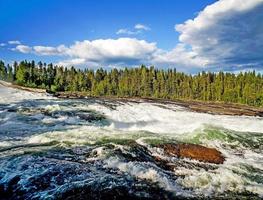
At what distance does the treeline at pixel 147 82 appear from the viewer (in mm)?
137375

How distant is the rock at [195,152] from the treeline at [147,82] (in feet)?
386

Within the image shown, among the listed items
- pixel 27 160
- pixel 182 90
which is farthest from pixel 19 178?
pixel 182 90

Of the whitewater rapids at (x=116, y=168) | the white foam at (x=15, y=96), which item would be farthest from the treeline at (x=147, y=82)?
the whitewater rapids at (x=116, y=168)

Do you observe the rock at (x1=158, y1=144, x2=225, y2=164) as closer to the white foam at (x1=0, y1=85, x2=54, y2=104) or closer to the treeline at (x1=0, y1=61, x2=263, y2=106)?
the white foam at (x1=0, y1=85, x2=54, y2=104)

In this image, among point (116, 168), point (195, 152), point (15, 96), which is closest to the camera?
point (116, 168)

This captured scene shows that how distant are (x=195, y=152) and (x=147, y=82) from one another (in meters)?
146

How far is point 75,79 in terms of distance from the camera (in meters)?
156

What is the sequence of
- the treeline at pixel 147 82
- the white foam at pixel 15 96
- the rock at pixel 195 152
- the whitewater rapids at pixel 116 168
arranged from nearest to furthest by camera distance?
the whitewater rapids at pixel 116 168 → the rock at pixel 195 152 → the white foam at pixel 15 96 → the treeline at pixel 147 82

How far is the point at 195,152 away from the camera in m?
17.2

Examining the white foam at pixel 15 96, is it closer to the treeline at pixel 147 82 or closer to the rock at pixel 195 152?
the rock at pixel 195 152

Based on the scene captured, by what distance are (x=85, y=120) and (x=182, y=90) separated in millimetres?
131544

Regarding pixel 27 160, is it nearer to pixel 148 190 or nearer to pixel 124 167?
pixel 124 167

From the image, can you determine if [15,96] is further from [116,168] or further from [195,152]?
[116,168]

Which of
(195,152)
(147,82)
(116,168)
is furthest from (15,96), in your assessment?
(147,82)
